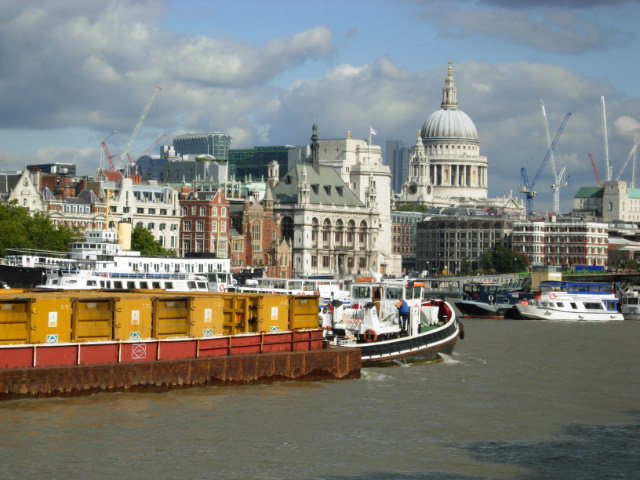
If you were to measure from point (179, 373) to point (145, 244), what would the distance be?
103 meters

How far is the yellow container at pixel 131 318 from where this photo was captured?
47.2 metres

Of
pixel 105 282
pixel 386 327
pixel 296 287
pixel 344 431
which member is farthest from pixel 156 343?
pixel 296 287

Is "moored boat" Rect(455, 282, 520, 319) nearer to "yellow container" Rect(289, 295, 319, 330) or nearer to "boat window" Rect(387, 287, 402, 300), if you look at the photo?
"boat window" Rect(387, 287, 402, 300)

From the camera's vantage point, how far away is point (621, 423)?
46000 millimetres

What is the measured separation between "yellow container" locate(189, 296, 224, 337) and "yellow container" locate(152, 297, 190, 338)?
24cm

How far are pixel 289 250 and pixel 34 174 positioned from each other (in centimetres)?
4926

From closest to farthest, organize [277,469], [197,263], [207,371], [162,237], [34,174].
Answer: [277,469] → [207,371] → [197,263] → [34,174] → [162,237]

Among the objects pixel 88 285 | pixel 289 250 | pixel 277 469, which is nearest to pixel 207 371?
pixel 277 469

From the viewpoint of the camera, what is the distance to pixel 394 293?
64.7m

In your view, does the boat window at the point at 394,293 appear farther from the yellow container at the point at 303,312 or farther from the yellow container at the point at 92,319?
the yellow container at the point at 92,319

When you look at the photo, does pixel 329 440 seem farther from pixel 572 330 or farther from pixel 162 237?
pixel 162 237

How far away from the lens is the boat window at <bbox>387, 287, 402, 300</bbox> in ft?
212

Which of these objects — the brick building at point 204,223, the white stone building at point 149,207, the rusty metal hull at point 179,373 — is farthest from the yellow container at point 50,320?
the brick building at point 204,223

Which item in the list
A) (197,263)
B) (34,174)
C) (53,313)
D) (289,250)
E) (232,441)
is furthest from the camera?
(289,250)
